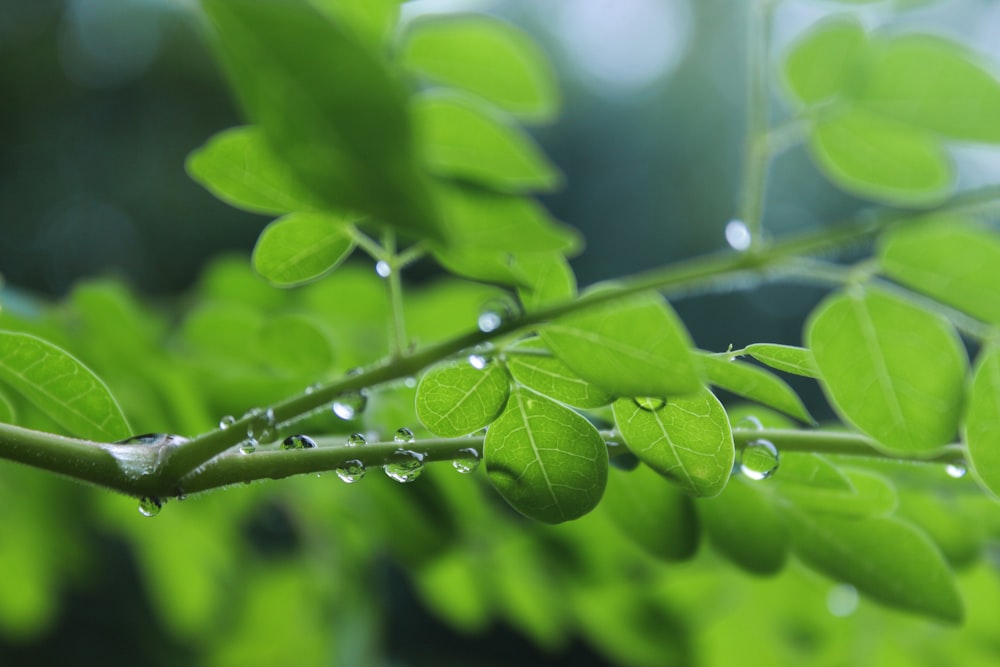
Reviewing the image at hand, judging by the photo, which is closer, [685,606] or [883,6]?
[883,6]

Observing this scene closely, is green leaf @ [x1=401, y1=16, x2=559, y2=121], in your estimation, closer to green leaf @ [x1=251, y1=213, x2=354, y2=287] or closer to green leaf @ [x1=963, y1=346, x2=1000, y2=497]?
green leaf @ [x1=251, y1=213, x2=354, y2=287]

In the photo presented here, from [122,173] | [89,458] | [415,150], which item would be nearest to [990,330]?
[415,150]

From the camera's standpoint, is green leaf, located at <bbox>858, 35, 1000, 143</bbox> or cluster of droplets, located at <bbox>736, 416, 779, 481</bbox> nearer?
green leaf, located at <bbox>858, 35, 1000, 143</bbox>

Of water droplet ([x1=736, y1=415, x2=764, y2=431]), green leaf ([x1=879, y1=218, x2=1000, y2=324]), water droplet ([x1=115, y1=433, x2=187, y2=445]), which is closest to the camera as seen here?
green leaf ([x1=879, y1=218, x2=1000, y2=324])

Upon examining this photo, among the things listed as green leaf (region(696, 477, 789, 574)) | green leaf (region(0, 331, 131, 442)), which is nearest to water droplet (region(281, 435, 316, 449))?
green leaf (region(0, 331, 131, 442))

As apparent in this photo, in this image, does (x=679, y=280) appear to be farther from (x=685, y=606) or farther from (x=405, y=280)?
(x=405, y=280)

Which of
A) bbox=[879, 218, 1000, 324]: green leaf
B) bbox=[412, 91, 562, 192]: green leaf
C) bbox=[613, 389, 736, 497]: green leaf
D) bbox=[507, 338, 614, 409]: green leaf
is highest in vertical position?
bbox=[879, 218, 1000, 324]: green leaf

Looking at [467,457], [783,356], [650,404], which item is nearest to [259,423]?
[467,457]
